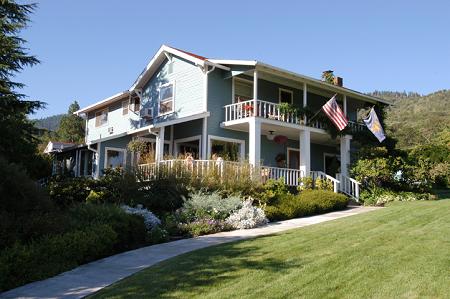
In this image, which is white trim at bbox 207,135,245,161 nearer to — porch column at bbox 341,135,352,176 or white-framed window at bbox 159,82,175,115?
white-framed window at bbox 159,82,175,115

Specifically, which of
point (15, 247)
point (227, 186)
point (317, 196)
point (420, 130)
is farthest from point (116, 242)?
point (420, 130)

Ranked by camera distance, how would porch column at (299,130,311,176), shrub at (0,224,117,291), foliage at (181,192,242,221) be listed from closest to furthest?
shrub at (0,224,117,291) < foliage at (181,192,242,221) < porch column at (299,130,311,176)

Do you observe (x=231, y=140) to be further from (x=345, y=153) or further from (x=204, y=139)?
(x=345, y=153)

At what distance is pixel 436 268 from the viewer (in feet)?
22.3

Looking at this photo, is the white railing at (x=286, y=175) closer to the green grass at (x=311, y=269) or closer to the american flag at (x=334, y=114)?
the american flag at (x=334, y=114)

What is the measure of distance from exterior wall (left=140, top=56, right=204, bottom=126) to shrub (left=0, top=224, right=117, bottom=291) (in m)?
11.8

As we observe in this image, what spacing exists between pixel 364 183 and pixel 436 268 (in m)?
15.2

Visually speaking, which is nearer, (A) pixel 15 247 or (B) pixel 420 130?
(A) pixel 15 247

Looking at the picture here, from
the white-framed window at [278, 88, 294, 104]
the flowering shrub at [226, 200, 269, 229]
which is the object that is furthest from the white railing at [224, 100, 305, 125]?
the flowering shrub at [226, 200, 269, 229]

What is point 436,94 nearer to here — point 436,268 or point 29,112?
point 29,112

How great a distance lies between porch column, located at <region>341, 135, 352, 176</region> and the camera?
22656mm

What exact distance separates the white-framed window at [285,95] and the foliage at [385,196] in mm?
6061

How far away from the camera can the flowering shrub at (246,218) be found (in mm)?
12820

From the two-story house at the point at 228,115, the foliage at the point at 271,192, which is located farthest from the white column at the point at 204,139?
the foliage at the point at 271,192
